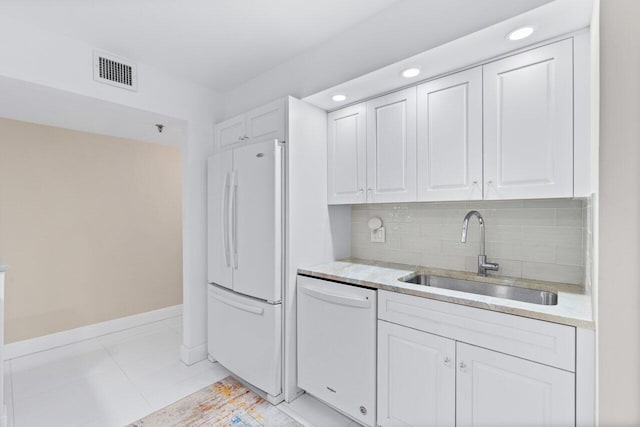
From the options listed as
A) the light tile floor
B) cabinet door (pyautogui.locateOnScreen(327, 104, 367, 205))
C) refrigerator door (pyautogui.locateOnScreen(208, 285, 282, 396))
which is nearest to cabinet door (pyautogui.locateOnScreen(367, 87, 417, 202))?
cabinet door (pyautogui.locateOnScreen(327, 104, 367, 205))

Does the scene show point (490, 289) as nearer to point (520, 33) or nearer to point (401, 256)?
point (401, 256)

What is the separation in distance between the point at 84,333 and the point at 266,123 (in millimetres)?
3007

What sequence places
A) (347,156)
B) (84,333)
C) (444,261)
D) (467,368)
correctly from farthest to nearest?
1. (84,333)
2. (347,156)
3. (444,261)
4. (467,368)

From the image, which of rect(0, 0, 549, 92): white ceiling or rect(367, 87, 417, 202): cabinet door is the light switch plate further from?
rect(0, 0, 549, 92): white ceiling

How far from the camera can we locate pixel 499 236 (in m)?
1.87

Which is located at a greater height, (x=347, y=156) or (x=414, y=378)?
(x=347, y=156)

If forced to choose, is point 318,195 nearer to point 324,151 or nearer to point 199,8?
point 324,151

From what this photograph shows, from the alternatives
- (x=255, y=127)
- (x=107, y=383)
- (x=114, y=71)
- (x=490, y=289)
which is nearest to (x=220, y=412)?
(x=107, y=383)

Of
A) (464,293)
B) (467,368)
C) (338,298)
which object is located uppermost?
(464,293)

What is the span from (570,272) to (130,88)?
3.18 metres

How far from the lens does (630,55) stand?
923 millimetres

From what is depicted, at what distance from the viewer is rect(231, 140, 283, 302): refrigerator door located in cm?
207

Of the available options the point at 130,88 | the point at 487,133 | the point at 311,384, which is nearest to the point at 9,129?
the point at 130,88

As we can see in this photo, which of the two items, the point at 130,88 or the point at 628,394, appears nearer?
the point at 628,394
